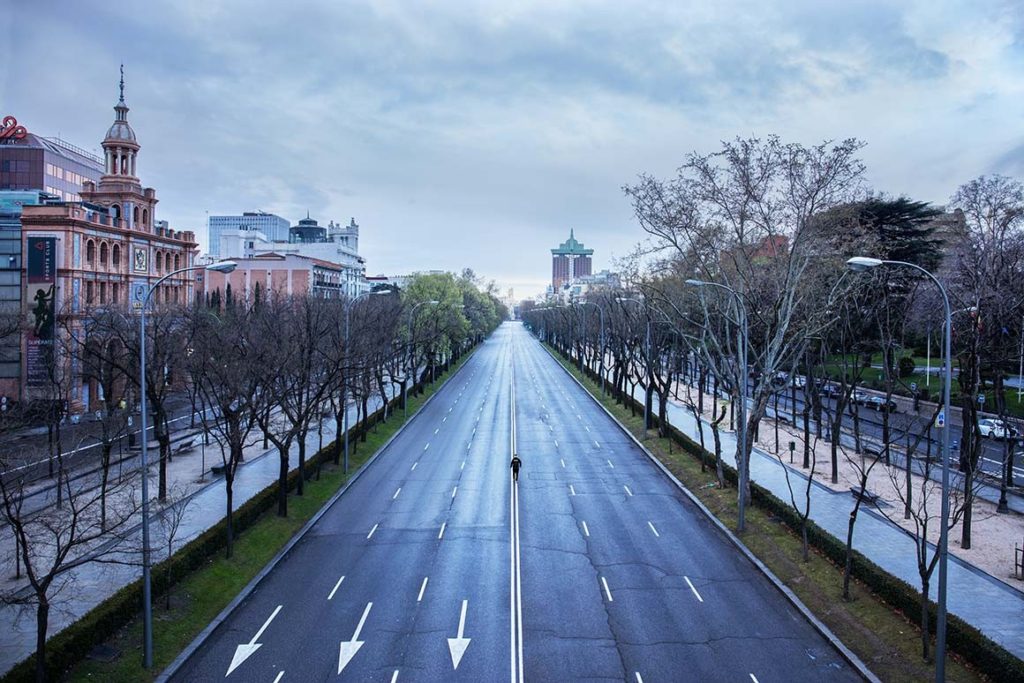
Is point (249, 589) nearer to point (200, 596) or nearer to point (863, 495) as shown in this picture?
point (200, 596)

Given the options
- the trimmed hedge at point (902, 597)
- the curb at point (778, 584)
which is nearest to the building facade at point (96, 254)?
the curb at point (778, 584)

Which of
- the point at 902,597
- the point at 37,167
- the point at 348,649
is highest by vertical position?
the point at 37,167

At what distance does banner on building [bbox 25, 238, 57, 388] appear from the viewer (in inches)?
1982

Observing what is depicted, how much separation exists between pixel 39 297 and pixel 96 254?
24.0 ft

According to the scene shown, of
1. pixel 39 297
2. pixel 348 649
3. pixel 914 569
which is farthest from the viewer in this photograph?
pixel 39 297

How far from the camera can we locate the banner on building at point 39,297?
165 feet

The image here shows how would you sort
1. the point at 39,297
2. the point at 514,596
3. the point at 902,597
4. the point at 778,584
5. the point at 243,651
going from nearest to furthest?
the point at 243,651
the point at 902,597
the point at 514,596
the point at 778,584
the point at 39,297

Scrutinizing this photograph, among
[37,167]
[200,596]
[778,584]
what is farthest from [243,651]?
[37,167]

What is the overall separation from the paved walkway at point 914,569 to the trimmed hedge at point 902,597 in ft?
3.70

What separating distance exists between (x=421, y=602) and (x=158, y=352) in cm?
2093

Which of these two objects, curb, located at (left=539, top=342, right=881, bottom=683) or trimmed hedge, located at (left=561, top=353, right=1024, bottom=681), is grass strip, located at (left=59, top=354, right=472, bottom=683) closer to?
curb, located at (left=539, top=342, right=881, bottom=683)

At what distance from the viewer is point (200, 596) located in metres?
21.9

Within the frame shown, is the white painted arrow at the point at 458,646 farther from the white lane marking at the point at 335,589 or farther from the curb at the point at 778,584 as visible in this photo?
the curb at the point at 778,584

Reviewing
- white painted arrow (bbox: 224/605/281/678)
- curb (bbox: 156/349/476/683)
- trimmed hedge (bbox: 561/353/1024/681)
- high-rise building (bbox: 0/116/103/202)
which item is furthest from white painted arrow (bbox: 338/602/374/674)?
high-rise building (bbox: 0/116/103/202)
